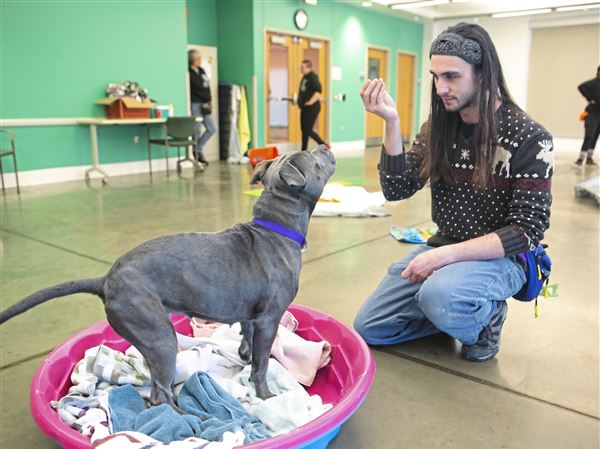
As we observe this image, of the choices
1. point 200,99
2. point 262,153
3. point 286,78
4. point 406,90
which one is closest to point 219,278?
point 262,153

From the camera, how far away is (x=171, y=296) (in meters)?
1.36

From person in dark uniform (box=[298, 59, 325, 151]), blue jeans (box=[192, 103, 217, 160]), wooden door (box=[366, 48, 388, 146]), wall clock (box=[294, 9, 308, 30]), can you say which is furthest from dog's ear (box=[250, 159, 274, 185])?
wooden door (box=[366, 48, 388, 146])

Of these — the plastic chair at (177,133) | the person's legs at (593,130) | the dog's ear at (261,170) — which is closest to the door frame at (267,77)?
the plastic chair at (177,133)

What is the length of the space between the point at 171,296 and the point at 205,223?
9.74 feet

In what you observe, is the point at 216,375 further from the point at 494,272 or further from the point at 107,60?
the point at 107,60

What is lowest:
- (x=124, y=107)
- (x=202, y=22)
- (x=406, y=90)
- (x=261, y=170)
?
(x=261, y=170)

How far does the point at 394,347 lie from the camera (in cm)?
214

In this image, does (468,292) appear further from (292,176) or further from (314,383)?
(292,176)

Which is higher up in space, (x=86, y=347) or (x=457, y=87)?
(x=457, y=87)

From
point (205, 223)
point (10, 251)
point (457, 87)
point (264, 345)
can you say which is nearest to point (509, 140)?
point (457, 87)

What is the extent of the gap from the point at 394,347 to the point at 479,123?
3.08ft

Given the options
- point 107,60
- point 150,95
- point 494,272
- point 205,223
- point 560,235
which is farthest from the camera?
point 150,95

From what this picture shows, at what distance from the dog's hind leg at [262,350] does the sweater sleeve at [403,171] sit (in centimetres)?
84

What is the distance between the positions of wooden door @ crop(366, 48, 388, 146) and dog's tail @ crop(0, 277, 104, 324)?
11.9 metres
